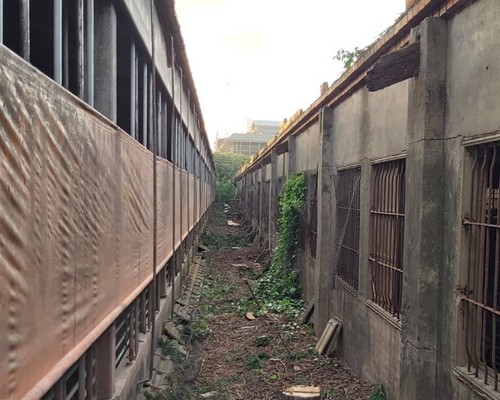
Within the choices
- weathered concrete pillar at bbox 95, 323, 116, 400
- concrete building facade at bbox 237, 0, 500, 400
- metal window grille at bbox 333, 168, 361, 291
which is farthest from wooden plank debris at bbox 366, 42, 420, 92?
weathered concrete pillar at bbox 95, 323, 116, 400

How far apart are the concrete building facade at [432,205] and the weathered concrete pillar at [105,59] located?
8.21 feet

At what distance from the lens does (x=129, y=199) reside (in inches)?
171

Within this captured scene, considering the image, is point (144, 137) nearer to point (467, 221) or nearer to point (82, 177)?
point (82, 177)

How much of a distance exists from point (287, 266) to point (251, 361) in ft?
17.1

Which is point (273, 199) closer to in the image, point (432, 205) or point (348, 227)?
point (348, 227)

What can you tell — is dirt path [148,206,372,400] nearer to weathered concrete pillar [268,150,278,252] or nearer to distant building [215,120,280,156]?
weathered concrete pillar [268,150,278,252]

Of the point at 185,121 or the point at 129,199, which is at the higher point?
the point at 185,121

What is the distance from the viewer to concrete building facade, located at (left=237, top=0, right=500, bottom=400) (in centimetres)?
354

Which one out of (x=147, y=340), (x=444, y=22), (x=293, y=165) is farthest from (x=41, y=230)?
(x=293, y=165)

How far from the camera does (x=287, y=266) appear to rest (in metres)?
12.1

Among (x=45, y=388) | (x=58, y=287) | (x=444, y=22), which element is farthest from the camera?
(x=444, y=22)

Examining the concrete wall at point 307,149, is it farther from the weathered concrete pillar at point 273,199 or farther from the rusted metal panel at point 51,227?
the rusted metal panel at point 51,227

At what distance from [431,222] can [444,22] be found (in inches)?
66.6

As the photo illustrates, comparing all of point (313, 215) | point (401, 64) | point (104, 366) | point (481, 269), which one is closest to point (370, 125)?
point (401, 64)
